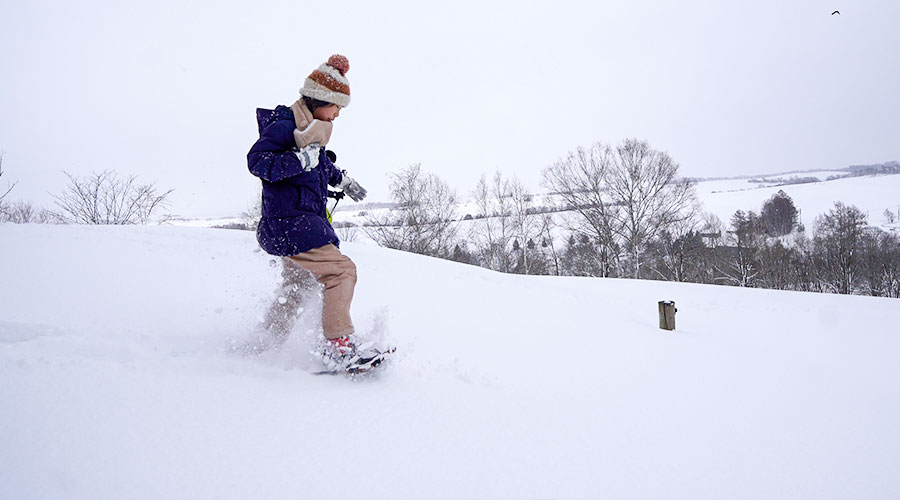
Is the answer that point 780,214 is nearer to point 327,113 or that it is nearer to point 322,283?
point 327,113

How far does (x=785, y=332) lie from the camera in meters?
6.55

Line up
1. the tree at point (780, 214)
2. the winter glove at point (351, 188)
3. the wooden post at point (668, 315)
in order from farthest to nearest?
the tree at point (780, 214)
the wooden post at point (668, 315)
the winter glove at point (351, 188)

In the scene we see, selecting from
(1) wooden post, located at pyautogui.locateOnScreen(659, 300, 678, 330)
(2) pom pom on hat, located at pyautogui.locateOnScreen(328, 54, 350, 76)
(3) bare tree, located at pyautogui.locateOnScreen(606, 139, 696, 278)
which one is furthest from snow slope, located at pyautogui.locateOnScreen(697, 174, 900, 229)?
(2) pom pom on hat, located at pyautogui.locateOnScreen(328, 54, 350, 76)

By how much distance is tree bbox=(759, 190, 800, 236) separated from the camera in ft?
139

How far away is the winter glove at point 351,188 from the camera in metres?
2.32

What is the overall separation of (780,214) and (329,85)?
58.3 m

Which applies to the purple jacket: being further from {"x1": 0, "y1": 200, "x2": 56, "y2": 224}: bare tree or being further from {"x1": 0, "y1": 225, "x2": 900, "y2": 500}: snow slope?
{"x1": 0, "y1": 200, "x2": 56, "y2": 224}: bare tree

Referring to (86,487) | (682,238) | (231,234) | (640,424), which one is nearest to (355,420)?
(86,487)

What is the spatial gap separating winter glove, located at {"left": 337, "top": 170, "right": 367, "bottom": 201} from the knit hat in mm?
441

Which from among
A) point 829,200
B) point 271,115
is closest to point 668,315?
point 271,115

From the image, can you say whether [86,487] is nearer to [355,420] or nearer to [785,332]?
[355,420]

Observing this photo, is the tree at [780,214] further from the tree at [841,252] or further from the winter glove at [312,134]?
the winter glove at [312,134]

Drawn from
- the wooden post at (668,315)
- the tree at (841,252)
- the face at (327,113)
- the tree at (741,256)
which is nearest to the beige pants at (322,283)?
the face at (327,113)

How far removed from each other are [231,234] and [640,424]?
8.94 m
